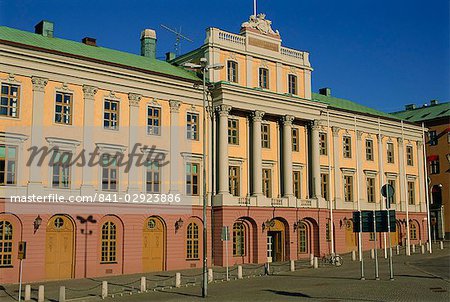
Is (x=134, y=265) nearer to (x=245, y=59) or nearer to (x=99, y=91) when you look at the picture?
(x=99, y=91)

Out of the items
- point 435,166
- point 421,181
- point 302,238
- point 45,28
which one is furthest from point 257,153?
point 435,166

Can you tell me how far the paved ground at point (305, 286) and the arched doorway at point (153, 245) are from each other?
1.87 metres

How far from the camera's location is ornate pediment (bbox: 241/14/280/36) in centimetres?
5134

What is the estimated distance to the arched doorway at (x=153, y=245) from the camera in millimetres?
42938

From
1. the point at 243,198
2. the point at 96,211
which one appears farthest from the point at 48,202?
the point at 243,198

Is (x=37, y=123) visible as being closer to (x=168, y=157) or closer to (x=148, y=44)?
(x=168, y=157)

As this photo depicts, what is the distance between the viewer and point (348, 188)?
5900 cm

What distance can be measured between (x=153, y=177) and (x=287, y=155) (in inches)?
502

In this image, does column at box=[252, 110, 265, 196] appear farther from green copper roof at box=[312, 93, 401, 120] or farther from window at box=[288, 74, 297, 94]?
green copper roof at box=[312, 93, 401, 120]

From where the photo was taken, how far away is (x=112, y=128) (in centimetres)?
4219

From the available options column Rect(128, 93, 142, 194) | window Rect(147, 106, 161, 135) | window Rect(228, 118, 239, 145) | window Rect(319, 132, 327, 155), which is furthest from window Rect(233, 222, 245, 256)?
window Rect(319, 132, 327, 155)

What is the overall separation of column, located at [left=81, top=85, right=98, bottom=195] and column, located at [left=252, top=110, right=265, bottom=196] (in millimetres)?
13969

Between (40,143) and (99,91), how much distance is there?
19.6 feet

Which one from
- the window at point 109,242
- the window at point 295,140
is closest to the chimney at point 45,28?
the window at point 109,242
